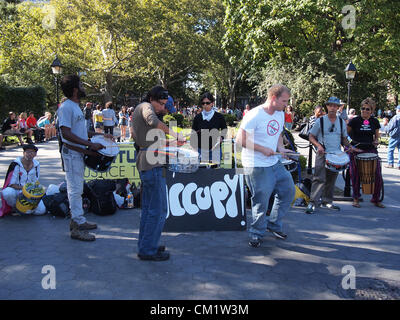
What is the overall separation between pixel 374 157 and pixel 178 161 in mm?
3904

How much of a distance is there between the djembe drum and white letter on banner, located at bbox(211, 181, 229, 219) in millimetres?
2945

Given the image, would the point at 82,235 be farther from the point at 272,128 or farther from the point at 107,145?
the point at 272,128

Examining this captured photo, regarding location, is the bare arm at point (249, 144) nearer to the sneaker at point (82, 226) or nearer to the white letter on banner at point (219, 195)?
the white letter on banner at point (219, 195)

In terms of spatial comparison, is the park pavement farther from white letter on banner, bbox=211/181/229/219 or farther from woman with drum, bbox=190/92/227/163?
woman with drum, bbox=190/92/227/163

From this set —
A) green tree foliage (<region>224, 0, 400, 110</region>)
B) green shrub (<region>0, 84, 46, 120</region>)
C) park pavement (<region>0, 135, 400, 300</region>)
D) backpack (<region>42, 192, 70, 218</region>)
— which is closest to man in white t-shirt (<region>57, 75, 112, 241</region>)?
park pavement (<region>0, 135, 400, 300</region>)

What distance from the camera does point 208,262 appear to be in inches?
173

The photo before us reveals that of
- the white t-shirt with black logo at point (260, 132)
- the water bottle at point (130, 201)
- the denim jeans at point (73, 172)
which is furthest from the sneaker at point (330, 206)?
the denim jeans at point (73, 172)

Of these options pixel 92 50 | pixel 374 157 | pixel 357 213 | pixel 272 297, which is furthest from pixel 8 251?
pixel 92 50

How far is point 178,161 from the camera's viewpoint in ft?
16.7

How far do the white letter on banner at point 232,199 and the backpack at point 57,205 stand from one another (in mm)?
2726

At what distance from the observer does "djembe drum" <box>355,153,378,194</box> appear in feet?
22.4

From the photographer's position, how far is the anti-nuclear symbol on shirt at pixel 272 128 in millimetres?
4648
